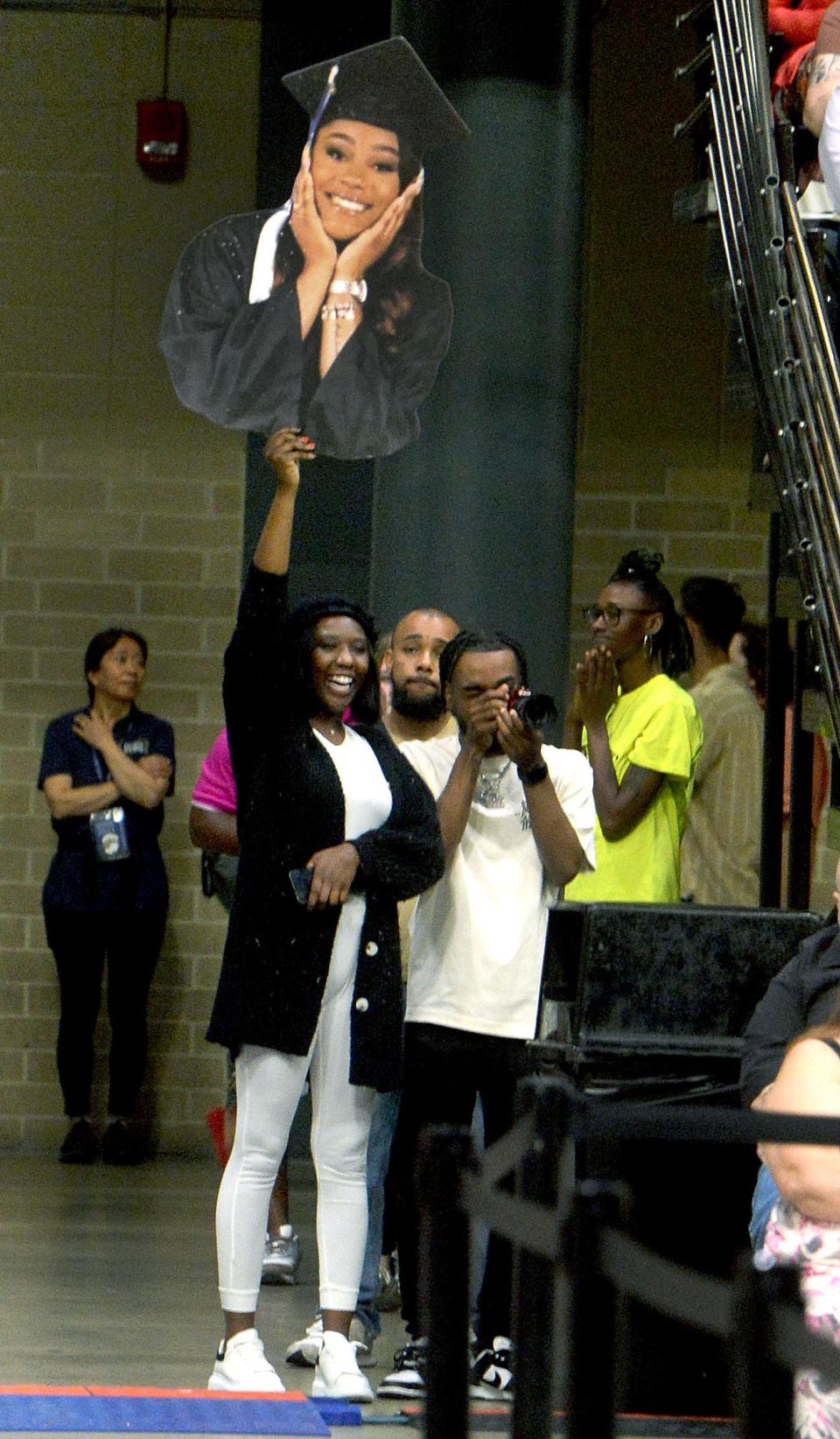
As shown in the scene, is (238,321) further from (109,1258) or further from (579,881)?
(109,1258)

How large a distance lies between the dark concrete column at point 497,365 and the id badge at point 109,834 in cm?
170

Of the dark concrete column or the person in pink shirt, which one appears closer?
the person in pink shirt

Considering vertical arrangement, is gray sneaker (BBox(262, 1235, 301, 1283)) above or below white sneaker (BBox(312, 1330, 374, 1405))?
below

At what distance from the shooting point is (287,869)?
4.61 meters

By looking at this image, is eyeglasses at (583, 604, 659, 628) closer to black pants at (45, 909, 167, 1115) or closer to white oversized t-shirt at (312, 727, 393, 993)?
white oversized t-shirt at (312, 727, 393, 993)

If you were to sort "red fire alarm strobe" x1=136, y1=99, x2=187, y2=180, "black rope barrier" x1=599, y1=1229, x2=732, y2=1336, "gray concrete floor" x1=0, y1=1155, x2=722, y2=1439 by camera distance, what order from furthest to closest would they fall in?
"red fire alarm strobe" x1=136, y1=99, x2=187, y2=180
"gray concrete floor" x1=0, y1=1155, x2=722, y2=1439
"black rope barrier" x1=599, y1=1229, x2=732, y2=1336

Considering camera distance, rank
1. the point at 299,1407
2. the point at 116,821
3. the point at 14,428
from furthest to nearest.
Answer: the point at 14,428 → the point at 116,821 → the point at 299,1407

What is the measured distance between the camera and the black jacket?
4.05 meters

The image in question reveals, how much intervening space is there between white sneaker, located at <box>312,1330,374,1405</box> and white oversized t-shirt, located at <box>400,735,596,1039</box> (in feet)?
2.12

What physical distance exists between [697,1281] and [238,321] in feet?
10.5

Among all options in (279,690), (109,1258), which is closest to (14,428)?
(109,1258)

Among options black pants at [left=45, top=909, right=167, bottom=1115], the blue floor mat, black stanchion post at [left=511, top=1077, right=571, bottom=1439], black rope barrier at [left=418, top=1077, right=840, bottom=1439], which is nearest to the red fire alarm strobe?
black pants at [left=45, top=909, right=167, bottom=1115]

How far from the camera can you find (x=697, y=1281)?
2062 mm

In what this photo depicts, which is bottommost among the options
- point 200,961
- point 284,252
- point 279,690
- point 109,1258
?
point 109,1258
